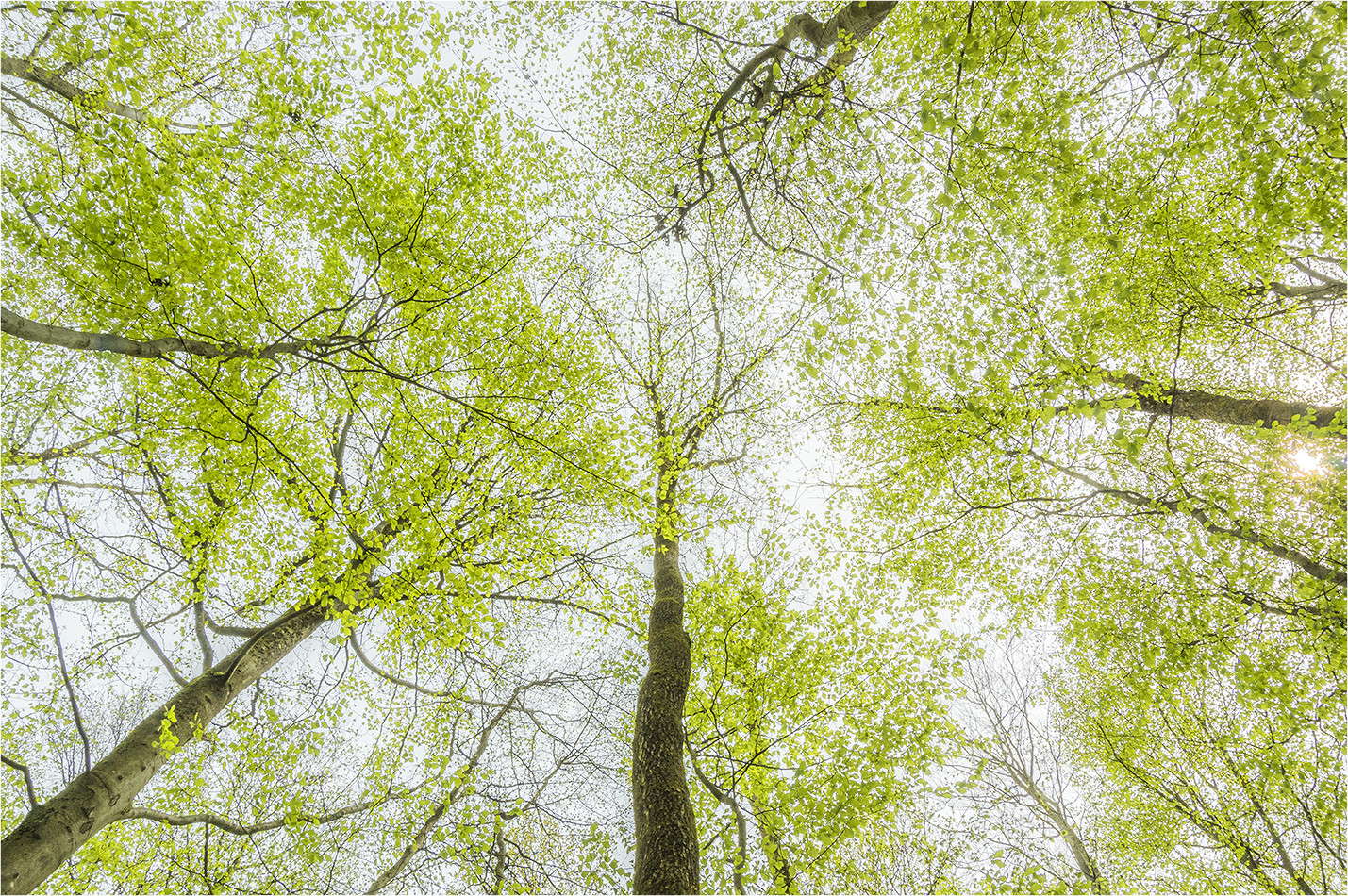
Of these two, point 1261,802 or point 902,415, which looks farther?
point 902,415

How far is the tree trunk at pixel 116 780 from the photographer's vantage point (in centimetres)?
354

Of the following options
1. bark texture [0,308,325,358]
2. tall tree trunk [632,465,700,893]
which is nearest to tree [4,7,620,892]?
bark texture [0,308,325,358]

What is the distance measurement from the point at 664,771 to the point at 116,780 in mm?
5133

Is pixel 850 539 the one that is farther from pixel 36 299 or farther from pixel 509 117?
pixel 36 299

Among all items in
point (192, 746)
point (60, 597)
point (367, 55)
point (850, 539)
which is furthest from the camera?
point (850, 539)

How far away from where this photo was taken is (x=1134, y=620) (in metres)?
7.60

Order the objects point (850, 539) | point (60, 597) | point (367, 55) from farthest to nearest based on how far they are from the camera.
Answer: point (850, 539) < point (60, 597) < point (367, 55)

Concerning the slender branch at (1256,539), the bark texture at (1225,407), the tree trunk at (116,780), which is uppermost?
the bark texture at (1225,407)

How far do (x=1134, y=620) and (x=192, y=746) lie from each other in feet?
55.3

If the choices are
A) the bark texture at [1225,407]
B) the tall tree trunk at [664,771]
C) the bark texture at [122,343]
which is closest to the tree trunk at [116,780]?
the bark texture at [122,343]

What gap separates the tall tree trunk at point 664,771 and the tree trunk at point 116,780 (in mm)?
3390

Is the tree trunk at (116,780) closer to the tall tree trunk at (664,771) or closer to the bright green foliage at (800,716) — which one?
the tall tree trunk at (664,771)

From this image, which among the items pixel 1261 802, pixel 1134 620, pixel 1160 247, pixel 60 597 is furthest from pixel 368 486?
pixel 1261 802

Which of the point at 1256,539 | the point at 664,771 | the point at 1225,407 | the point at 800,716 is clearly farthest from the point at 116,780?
the point at 1225,407
